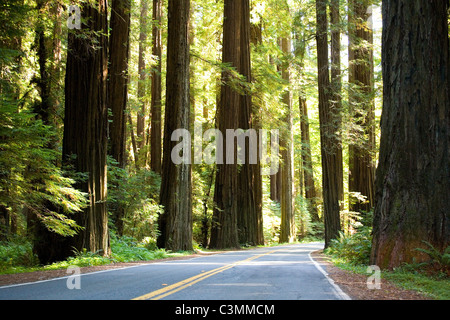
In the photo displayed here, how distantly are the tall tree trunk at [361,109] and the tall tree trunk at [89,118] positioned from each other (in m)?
12.9

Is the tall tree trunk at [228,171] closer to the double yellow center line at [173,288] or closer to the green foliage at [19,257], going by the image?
the green foliage at [19,257]

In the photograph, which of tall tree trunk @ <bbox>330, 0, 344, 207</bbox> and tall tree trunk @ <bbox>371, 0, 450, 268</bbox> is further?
tall tree trunk @ <bbox>330, 0, 344, 207</bbox>

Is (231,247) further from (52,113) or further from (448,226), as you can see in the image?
(448,226)

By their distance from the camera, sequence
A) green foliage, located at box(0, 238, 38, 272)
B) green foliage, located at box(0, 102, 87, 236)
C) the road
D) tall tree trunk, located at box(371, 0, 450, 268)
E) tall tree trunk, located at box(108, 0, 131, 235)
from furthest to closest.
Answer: tall tree trunk, located at box(108, 0, 131, 235) → green foliage, located at box(0, 238, 38, 272) → tall tree trunk, located at box(371, 0, 450, 268) → green foliage, located at box(0, 102, 87, 236) → the road

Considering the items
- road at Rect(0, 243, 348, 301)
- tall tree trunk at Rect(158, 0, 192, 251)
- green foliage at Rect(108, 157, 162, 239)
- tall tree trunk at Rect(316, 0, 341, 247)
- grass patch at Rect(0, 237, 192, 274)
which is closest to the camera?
road at Rect(0, 243, 348, 301)

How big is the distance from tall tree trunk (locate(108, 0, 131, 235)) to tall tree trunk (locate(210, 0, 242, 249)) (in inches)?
230

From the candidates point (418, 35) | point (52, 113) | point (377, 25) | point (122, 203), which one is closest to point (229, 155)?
point (122, 203)

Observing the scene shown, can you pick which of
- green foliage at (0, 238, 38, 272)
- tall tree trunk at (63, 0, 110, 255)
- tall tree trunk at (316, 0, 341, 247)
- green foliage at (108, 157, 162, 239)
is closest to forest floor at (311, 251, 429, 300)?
tall tree trunk at (63, 0, 110, 255)

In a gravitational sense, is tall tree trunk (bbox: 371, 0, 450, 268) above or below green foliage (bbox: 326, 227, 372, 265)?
above

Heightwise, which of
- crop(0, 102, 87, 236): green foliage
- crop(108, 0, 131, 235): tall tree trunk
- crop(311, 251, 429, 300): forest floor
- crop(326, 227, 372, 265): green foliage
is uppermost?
crop(108, 0, 131, 235): tall tree trunk

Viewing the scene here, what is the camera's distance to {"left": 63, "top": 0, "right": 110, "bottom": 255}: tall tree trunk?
492 inches

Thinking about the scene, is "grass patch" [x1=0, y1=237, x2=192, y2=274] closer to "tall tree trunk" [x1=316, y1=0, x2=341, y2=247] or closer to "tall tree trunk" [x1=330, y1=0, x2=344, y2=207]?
"tall tree trunk" [x1=316, y1=0, x2=341, y2=247]

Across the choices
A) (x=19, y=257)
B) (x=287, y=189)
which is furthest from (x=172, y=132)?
(x=287, y=189)

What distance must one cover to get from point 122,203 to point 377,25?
25266 mm
